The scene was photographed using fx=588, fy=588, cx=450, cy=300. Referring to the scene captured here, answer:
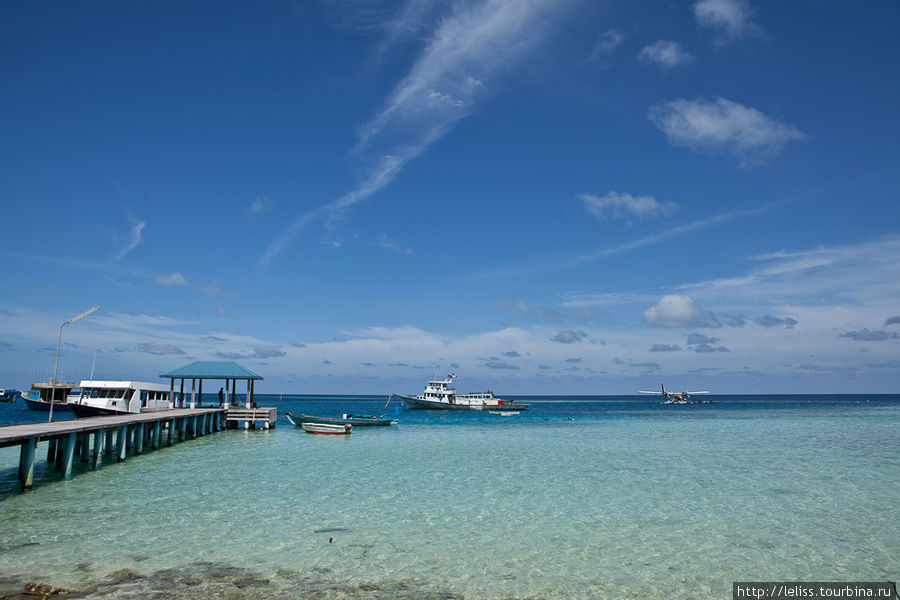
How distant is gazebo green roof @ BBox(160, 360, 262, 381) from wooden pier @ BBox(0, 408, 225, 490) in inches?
172

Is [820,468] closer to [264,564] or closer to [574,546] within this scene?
[574,546]

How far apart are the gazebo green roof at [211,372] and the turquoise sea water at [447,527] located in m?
20.4

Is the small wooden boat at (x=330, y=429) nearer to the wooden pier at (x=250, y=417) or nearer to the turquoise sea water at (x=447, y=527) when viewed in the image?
the wooden pier at (x=250, y=417)

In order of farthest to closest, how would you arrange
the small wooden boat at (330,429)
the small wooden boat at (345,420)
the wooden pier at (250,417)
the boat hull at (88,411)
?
1. the wooden pier at (250,417)
2. the small wooden boat at (345,420)
3. the small wooden boat at (330,429)
4. the boat hull at (88,411)

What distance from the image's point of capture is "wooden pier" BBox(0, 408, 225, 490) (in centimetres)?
1862

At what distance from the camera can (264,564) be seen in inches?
445

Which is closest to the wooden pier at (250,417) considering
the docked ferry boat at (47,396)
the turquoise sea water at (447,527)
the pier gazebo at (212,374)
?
the pier gazebo at (212,374)

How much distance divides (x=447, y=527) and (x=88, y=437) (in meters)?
18.3

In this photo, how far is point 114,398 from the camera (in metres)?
38.3

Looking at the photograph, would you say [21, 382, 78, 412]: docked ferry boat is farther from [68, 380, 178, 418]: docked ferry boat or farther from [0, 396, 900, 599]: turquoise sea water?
[0, 396, 900, 599]: turquoise sea water

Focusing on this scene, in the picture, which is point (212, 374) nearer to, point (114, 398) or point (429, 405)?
point (114, 398)

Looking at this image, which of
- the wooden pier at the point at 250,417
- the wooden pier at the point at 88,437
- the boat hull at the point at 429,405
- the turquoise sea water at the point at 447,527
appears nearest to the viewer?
the turquoise sea water at the point at 447,527

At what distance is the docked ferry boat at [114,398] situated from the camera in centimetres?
3606

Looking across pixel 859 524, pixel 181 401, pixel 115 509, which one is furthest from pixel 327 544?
pixel 181 401
